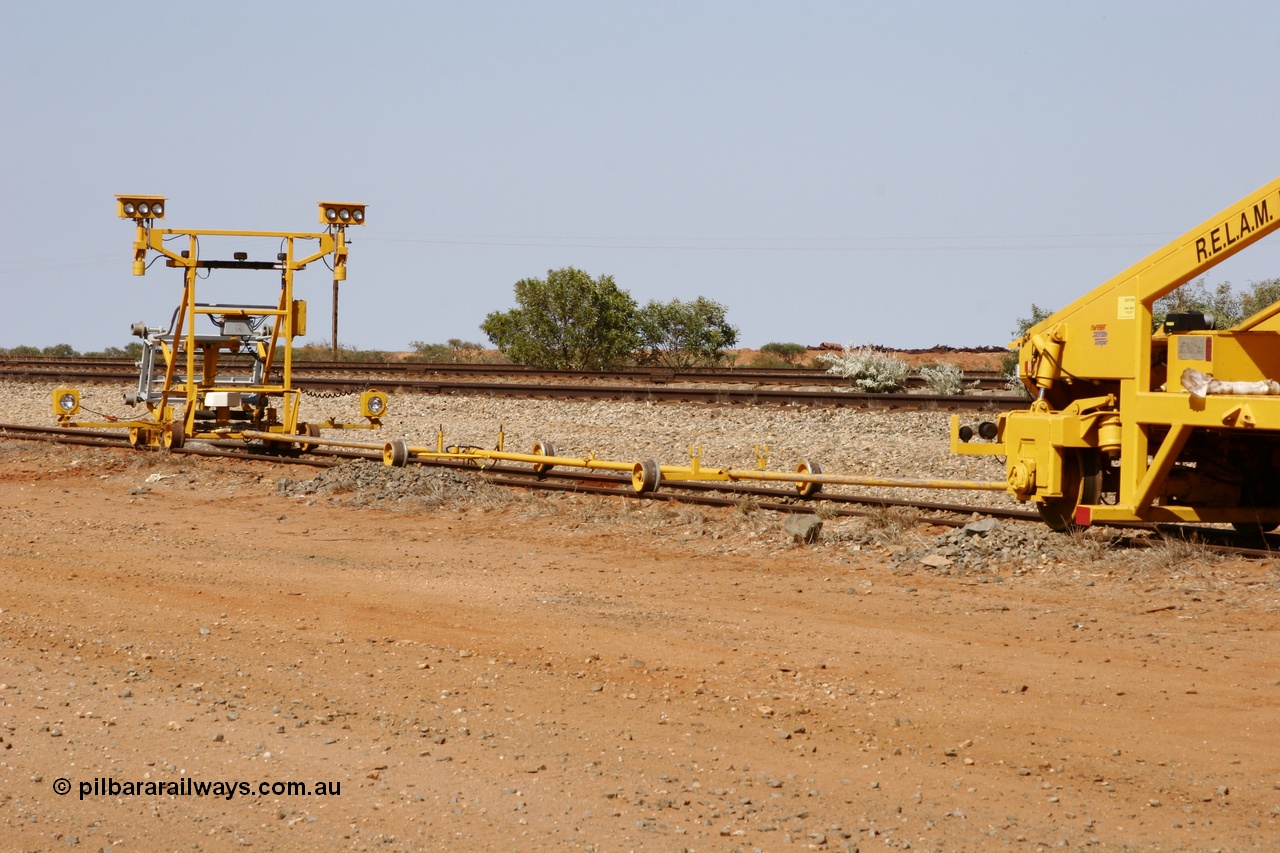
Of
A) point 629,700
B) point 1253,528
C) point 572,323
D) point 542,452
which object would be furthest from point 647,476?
point 572,323

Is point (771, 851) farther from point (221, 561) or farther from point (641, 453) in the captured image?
point (641, 453)

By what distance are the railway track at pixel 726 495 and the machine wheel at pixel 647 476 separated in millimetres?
150

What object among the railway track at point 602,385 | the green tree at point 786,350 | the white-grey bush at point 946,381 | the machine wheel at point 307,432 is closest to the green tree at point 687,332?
the green tree at point 786,350

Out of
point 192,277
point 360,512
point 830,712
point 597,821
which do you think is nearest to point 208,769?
point 597,821

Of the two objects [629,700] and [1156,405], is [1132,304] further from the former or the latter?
[629,700]

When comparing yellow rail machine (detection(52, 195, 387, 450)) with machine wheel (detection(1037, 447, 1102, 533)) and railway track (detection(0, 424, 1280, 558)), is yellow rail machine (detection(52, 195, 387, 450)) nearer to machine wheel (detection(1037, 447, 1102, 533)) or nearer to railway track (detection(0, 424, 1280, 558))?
railway track (detection(0, 424, 1280, 558))

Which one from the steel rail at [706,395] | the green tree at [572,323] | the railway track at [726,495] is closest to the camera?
the railway track at [726,495]

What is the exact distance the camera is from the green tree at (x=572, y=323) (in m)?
37.2

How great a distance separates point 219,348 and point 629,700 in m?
11.3

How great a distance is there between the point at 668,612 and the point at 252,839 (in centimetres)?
387

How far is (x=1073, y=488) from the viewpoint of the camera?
9742 millimetres

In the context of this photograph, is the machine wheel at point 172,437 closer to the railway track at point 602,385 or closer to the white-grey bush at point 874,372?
the railway track at point 602,385

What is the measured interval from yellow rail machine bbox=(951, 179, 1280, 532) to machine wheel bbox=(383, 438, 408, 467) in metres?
6.30

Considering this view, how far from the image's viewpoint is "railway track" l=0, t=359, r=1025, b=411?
1989cm
